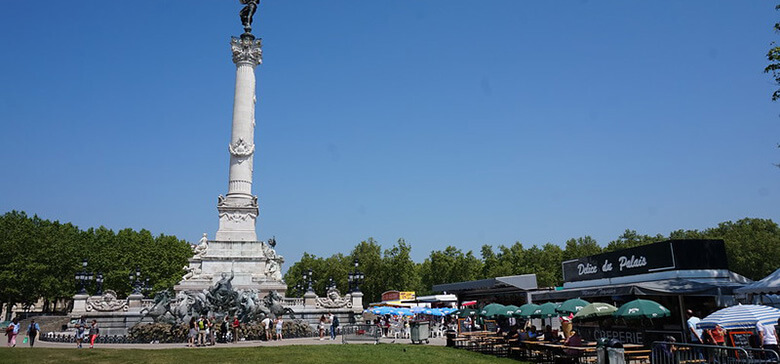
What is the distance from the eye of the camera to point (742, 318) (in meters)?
14.6

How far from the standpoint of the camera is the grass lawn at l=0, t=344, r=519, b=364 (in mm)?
19234

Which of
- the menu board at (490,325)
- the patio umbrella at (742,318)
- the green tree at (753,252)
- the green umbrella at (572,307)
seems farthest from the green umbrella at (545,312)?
the green tree at (753,252)

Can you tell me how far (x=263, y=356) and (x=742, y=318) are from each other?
16.6 m

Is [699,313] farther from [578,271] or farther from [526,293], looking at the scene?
[526,293]

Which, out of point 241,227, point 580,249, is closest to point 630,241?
point 580,249

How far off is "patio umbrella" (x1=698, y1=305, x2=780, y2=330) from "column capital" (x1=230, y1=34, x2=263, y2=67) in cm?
4464

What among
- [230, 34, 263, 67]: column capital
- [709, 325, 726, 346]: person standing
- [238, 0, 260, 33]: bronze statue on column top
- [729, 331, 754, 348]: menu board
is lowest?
[729, 331, 754, 348]: menu board

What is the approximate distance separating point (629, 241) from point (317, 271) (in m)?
55.0

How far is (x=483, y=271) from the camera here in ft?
277

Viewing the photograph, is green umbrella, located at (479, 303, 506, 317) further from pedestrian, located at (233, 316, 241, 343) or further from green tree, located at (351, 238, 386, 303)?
green tree, located at (351, 238, 386, 303)

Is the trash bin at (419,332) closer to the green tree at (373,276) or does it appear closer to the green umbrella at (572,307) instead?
the green umbrella at (572,307)

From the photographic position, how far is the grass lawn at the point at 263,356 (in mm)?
19234

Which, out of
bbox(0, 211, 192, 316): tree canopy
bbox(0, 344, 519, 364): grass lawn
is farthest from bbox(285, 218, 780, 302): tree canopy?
bbox(0, 344, 519, 364): grass lawn

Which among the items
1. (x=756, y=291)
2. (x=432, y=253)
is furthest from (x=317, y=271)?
(x=756, y=291)
